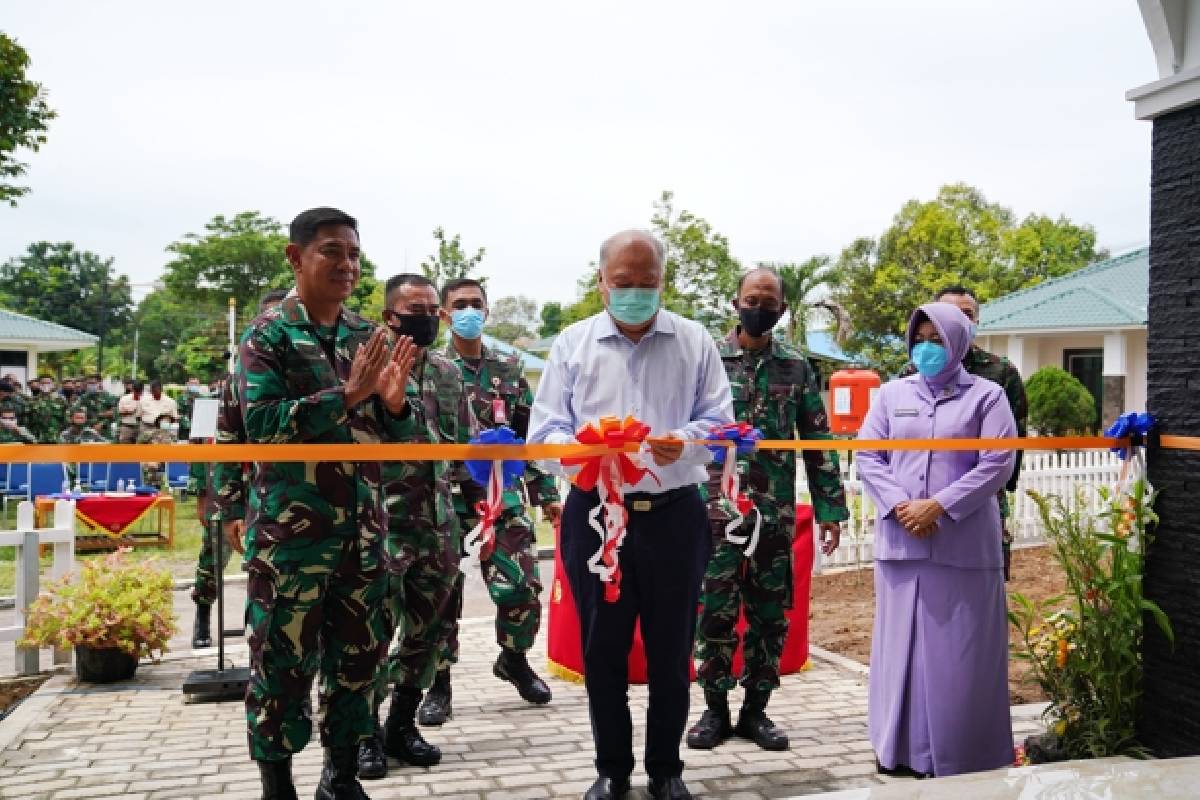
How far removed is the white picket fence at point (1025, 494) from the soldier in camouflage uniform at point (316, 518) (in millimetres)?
7202

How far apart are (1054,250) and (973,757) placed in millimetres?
46370

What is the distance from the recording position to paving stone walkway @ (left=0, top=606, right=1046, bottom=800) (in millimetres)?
4340

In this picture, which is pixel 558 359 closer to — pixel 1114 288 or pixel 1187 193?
pixel 1187 193

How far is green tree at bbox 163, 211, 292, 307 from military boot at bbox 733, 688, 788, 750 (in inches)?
1778

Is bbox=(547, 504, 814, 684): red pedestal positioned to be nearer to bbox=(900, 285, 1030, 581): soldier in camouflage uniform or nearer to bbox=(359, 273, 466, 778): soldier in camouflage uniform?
bbox=(900, 285, 1030, 581): soldier in camouflage uniform

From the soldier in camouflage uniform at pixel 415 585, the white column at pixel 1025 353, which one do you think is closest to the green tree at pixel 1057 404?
the white column at pixel 1025 353

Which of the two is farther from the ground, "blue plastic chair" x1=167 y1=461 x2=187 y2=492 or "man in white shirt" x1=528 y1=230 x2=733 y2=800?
"man in white shirt" x1=528 y1=230 x2=733 y2=800

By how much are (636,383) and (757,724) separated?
1963 mm

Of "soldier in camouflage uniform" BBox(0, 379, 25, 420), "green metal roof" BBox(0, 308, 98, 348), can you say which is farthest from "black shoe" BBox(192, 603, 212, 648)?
"green metal roof" BBox(0, 308, 98, 348)

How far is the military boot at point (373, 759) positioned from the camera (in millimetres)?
4473

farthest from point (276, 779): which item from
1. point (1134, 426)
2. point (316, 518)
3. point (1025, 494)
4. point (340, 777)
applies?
point (1025, 494)

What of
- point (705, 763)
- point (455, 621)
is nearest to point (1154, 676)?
point (705, 763)

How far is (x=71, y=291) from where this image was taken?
308 feet

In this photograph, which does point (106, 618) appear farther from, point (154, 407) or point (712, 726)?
point (154, 407)
